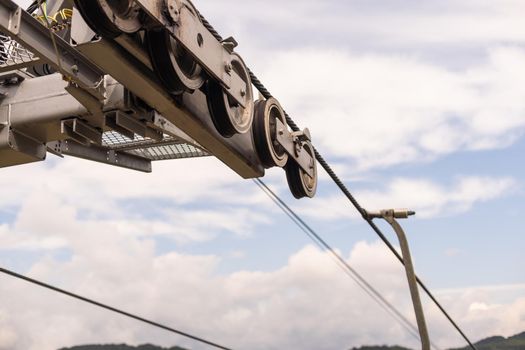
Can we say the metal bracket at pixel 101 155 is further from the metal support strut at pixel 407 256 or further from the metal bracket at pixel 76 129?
the metal support strut at pixel 407 256

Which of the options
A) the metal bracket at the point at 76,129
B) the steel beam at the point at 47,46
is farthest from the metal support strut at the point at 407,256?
the steel beam at the point at 47,46

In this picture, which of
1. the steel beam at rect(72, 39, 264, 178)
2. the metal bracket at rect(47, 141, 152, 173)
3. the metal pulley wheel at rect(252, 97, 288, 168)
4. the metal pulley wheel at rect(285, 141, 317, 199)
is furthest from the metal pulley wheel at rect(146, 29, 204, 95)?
the metal pulley wheel at rect(285, 141, 317, 199)

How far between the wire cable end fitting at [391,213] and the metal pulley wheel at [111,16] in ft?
18.4

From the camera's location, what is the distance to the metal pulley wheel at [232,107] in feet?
18.0

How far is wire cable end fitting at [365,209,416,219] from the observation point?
9214 millimetres

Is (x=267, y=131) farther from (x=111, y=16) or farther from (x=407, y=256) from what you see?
(x=407, y=256)

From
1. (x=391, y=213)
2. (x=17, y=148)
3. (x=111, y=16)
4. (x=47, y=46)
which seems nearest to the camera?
(x=111, y=16)

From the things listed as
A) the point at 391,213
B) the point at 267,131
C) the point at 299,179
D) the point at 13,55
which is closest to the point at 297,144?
the point at 299,179

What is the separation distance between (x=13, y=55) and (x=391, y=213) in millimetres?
5344

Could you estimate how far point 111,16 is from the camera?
13.6 feet

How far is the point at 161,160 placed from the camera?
814 centimetres

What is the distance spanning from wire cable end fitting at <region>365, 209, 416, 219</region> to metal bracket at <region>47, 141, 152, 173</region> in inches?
120

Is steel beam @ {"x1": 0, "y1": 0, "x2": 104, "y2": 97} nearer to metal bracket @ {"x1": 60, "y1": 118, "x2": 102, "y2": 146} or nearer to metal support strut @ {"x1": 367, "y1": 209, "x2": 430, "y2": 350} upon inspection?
metal bracket @ {"x1": 60, "y1": 118, "x2": 102, "y2": 146}

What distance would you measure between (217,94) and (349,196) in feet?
12.5
